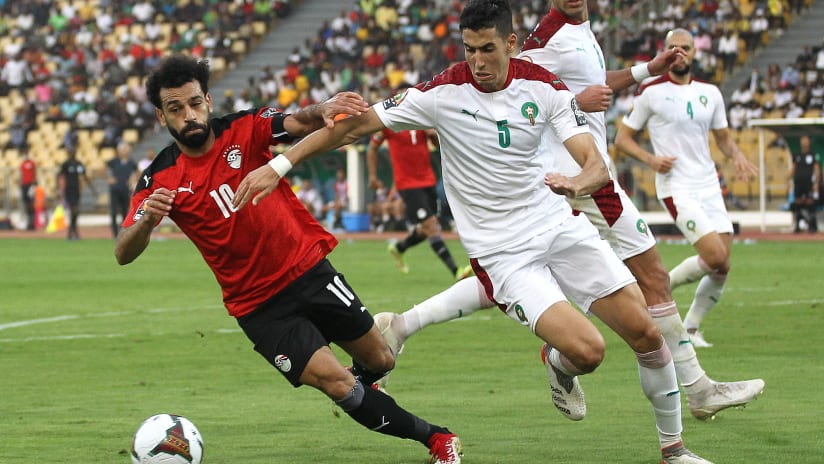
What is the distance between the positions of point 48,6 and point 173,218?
149 ft

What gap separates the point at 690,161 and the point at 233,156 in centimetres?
590

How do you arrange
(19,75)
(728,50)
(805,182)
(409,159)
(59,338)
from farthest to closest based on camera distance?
1. (19,75)
2. (728,50)
3. (805,182)
4. (409,159)
5. (59,338)

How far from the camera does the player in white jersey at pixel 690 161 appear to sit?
11633mm

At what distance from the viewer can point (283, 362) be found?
22.6 feet

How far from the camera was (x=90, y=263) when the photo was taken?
2455 centimetres

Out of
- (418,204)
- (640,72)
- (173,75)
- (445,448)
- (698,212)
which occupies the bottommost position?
(418,204)

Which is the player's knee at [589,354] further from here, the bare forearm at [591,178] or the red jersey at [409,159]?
the red jersey at [409,159]

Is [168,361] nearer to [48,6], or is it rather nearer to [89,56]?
[89,56]

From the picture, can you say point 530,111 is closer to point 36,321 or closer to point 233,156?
point 233,156

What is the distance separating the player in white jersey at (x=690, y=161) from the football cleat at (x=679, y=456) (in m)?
4.83

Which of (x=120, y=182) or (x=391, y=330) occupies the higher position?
(x=391, y=330)

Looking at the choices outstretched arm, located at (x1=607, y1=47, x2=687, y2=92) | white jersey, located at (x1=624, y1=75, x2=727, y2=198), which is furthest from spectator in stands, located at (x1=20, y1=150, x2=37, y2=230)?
outstretched arm, located at (x1=607, y1=47, x2=687, y2=92)

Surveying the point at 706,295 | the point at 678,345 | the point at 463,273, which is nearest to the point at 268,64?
the point at 463,273

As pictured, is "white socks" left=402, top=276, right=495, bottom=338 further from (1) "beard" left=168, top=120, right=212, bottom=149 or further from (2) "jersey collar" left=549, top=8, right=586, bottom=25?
(1) "beard" left=168, top=120, right=212, bottom=149
